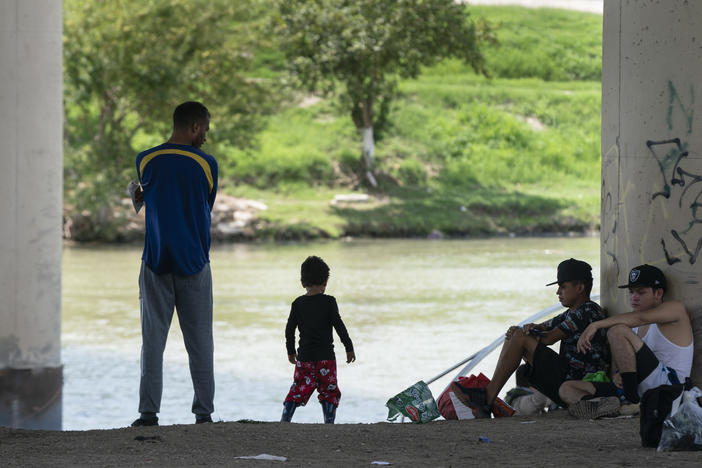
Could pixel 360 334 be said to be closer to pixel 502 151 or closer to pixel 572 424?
pixel 572 424

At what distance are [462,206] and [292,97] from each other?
6.08 metres

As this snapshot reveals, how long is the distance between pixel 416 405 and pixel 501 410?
2.02ft

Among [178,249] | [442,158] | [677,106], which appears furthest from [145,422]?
[442,158]

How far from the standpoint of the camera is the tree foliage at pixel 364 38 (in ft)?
105

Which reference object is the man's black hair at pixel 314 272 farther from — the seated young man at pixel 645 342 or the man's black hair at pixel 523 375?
→ the seated young man at pixel 645 342

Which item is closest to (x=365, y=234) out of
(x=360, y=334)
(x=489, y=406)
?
(x=360, y=334)

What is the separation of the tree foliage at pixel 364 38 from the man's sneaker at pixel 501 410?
25.1 meters

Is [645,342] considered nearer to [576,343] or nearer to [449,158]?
[576,343]

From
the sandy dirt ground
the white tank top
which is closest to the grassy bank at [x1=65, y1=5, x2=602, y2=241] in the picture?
the sandy dirt ground

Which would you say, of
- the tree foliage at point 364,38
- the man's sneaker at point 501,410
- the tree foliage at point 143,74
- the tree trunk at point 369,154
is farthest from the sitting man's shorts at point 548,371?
the tree trunk at point 369,154

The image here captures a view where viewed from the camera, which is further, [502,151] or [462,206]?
[502,151]

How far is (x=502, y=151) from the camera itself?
39.5m

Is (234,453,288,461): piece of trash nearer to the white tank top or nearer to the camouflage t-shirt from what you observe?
the camouflage t-shirt

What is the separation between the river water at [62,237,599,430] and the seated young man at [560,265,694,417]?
7.85 feet
